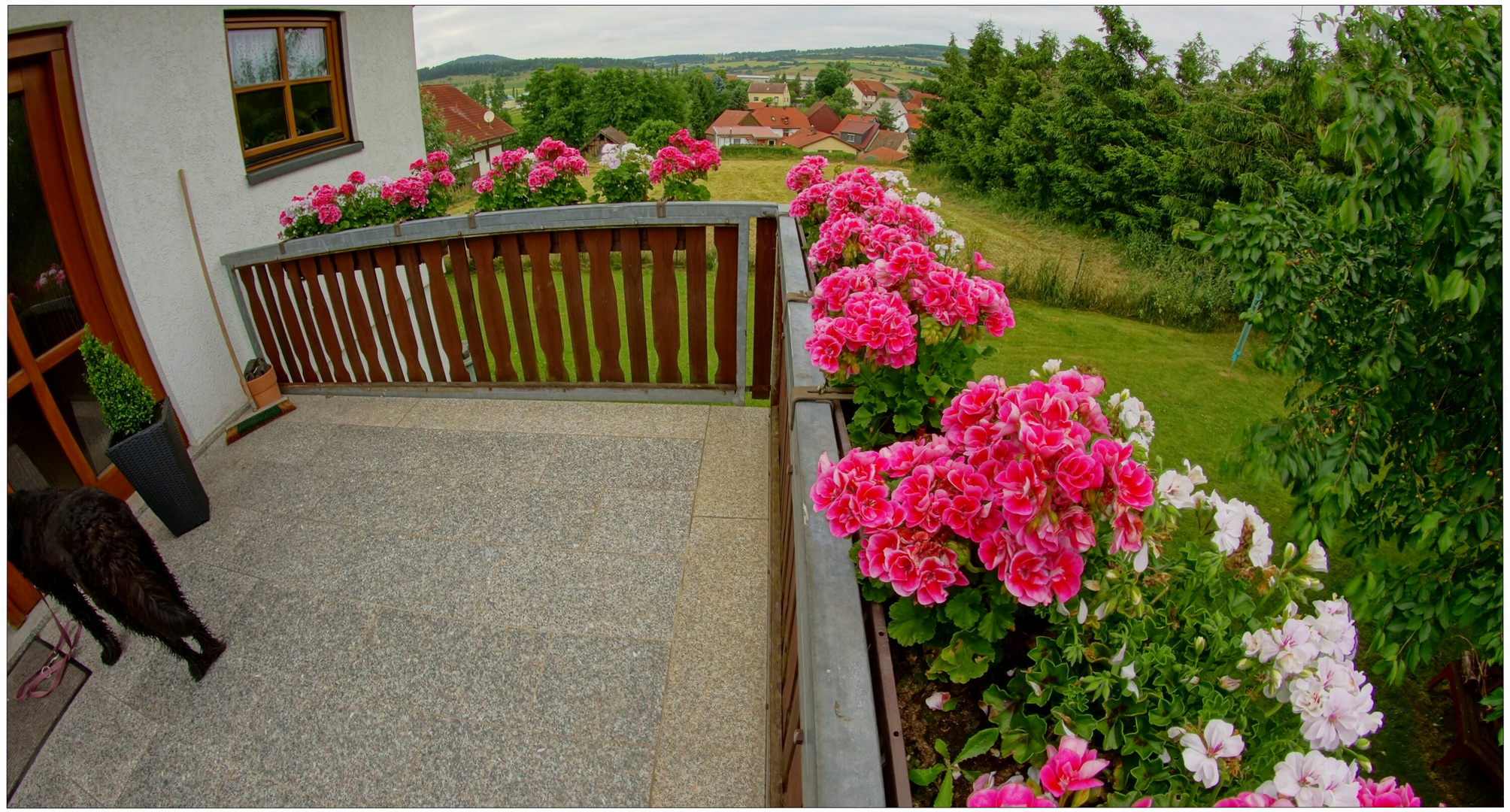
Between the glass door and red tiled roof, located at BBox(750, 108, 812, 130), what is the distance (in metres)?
73.0

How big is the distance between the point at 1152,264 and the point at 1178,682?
41.8 feet

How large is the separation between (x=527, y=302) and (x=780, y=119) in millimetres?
75873

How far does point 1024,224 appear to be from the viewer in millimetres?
15602

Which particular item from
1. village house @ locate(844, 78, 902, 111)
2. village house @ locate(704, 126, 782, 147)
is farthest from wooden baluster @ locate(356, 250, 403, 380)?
village house @ locate(844, 78, 902, 111)

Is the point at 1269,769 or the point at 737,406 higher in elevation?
the point at 1269,769

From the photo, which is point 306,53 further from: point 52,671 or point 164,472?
point 52,671

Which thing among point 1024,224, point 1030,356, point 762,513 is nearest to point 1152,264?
point 1024,224

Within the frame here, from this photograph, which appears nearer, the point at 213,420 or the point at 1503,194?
the point at 1503,194

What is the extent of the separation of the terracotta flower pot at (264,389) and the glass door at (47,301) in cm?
88

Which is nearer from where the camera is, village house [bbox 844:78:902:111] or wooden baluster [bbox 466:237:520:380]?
wooden baluster [bbox 466:237:520:380]

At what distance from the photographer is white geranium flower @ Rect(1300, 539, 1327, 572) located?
3.88 ft

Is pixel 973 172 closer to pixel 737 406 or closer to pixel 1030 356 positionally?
pixel 1030 356

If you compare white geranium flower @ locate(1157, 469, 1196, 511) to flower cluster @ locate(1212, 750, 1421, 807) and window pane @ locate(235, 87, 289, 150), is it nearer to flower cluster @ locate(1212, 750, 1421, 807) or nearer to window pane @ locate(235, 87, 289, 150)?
flower cluster @ locate(1212, 750, 1421, 807)

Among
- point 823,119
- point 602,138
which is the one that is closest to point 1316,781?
point 602,138
